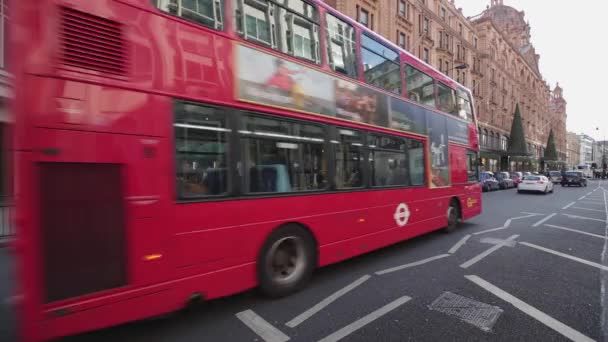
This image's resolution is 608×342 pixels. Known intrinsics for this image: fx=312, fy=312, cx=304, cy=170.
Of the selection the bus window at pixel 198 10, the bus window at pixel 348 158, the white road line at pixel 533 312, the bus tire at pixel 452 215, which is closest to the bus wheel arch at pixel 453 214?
the bus tire at pixel 452 215

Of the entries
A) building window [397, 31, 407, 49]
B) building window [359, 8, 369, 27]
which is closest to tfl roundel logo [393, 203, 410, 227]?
building window [359, 8, 369, 27]

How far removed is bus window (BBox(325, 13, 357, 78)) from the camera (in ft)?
16.3

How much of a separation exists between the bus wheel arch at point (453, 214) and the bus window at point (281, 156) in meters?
4.96

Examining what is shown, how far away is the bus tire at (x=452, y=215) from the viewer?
321 inches

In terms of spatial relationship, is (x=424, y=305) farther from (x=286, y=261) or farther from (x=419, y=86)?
(x=419, y=86)

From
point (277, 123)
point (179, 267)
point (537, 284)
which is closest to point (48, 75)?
point (179, 267)

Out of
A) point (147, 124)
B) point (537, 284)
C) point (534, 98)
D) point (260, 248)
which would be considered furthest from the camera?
point (534, 98)

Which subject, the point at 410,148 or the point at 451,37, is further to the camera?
the point at 451,37

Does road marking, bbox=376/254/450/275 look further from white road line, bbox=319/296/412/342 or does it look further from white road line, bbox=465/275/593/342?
white road line, bbox=319/296/412/342

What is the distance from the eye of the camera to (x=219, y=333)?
3.23m

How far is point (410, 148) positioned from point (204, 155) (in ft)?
15.1

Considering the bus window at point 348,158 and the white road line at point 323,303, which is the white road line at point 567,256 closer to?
the white road line at point 323,303

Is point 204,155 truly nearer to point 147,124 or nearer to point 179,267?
point 147,124

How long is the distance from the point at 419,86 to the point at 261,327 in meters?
5.96
